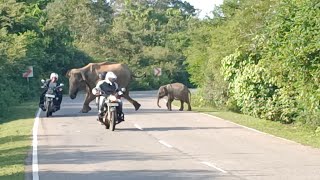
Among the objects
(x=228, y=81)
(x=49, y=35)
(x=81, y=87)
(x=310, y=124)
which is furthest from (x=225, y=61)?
(x=49, y=35)

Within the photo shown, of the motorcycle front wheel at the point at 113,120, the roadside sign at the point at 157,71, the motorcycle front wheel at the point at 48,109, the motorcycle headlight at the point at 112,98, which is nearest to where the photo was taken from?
the motorcycle front wheel at the point at 113,120

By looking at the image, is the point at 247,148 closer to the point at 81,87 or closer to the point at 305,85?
the point at 305,85

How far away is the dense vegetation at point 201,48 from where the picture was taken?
2216 centimetres

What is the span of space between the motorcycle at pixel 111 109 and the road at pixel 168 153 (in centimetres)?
27

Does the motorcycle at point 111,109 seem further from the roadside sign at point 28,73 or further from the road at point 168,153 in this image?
the roadside sign at point 28,73

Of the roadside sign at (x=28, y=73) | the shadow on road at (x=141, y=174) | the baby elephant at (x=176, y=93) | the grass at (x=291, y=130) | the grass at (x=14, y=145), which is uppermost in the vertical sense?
the roadside sign at (x=28, y=73)

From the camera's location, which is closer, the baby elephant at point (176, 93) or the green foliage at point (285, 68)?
the green foliage at point (285, 68)

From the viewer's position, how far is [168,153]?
17844 mm

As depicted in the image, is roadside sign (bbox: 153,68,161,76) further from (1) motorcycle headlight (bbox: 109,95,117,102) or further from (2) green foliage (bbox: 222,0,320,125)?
(1) motorcycle headlight (bbox: 109,95,117,102)

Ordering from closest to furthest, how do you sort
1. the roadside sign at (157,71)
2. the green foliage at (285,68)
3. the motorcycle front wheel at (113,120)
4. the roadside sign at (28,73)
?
the green foliage at (285,68)
the motorcycle front wheel at (113,120)
the roadside sign at (28,73)
the roadside sign at (157,71)

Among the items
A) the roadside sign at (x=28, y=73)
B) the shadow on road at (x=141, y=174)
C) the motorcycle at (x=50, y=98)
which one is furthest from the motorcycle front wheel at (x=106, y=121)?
the roadside sign at (x=28, y=73)

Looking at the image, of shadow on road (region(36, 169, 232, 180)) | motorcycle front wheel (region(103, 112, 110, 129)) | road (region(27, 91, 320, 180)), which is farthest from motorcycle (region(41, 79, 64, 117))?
shadow on road (region(36, 169, 232, 180))

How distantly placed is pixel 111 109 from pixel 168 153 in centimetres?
606

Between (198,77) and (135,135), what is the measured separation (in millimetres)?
24100
